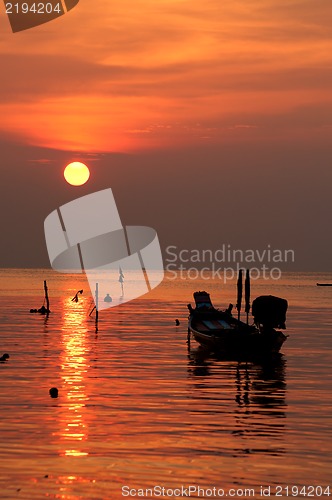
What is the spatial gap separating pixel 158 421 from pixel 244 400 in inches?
291

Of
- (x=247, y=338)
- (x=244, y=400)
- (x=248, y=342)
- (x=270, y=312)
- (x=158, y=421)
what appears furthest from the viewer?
(x=270, y=312)

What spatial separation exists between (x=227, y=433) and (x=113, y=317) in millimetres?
74008

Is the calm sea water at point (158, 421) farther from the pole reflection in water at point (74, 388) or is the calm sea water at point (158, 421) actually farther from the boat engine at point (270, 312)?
the boat engine at point (270, 312)

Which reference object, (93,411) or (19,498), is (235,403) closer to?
(93,411)

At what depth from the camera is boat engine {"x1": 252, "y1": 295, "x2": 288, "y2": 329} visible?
5894 cm

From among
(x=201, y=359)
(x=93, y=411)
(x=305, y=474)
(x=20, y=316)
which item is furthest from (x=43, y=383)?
(x=20, y=316)

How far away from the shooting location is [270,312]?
59.1 meters

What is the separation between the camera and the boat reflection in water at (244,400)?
98.1 ft

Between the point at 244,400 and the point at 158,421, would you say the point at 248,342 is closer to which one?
the point at 244,400

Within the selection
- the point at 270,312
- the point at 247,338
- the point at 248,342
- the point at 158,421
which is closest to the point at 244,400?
the point at 158,421

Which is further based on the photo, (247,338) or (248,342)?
(247,338)

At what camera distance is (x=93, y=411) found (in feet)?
116

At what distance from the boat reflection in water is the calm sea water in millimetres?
58

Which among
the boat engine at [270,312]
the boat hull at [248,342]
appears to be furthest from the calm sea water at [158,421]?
the boat engine at [270,312]
